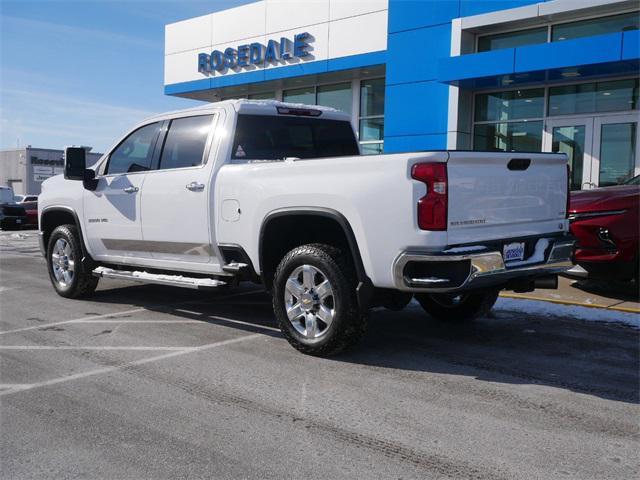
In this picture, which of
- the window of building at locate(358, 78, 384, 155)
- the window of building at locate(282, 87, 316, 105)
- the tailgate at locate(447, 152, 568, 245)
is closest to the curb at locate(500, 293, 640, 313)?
the tailgate at locate(447, 152, 568, 245)

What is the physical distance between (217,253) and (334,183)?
1603 mm

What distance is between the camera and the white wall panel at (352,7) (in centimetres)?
1587

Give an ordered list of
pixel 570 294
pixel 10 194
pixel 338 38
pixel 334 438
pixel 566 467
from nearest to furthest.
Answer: pixel 566 467 → pixel 334 438 → pixel 570 294 → pixel 338 38 → pixel 10 194

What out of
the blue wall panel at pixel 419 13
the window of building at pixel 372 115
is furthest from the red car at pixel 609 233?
the window of building at pixel 372 115

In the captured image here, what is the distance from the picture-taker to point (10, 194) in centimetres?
2842

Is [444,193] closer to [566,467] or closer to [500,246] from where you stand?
[500,246]

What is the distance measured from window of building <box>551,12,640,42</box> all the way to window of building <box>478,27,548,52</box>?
0.89 feet

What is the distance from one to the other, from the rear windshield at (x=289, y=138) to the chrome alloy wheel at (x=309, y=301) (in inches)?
58.5

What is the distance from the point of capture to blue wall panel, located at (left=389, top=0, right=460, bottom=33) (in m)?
14.1

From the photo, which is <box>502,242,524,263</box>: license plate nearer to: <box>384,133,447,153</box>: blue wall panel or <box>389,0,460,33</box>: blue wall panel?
<box>384,133,447,153</box>: blue wall panel

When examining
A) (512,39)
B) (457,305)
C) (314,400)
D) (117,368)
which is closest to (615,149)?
(512,39)

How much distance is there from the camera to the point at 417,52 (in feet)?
48.6

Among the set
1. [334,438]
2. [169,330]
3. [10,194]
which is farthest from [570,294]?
[10,194]

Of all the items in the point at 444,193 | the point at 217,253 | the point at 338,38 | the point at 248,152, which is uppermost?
the point at 338,38
